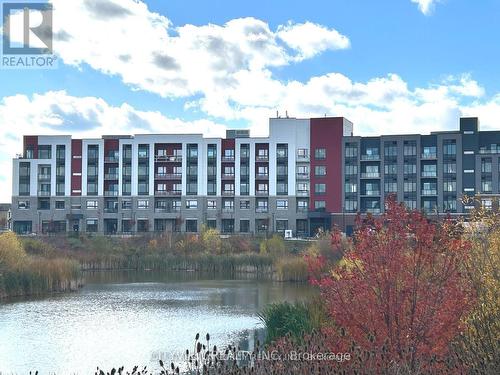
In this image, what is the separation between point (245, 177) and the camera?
8556 cm

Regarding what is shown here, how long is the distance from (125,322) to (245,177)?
5901cm

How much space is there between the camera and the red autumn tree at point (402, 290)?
1043cm

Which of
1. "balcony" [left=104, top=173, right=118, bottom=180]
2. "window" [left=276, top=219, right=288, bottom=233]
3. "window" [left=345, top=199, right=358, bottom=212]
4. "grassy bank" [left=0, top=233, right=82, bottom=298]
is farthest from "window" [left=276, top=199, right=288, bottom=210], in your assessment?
"grassy bank" [left=0, top=233, right=82, bottom=298]

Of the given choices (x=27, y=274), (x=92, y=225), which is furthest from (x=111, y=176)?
(x=27, y=274)

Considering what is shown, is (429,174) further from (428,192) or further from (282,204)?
(282,204)

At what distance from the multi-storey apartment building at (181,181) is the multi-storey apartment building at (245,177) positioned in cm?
14

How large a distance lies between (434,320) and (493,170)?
75142mm

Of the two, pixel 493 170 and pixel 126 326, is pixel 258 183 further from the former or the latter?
pixel 126 326

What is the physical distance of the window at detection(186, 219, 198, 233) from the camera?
86438 mm

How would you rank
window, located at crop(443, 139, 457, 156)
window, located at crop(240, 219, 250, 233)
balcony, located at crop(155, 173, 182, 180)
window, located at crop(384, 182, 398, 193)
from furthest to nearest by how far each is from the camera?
Result: balcony, located at crop(155, 173, 182, 180)
window, located at crop(240, 219, 250, 233)
window, located at crop(384, 182, 398, 193)
window, located at crop(443, 139, 457, 156)

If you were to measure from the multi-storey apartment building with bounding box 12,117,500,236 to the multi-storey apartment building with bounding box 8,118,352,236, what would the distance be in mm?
139

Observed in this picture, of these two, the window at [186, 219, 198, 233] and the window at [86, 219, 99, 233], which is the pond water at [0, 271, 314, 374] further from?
the window at [86, 219, 99, 233]

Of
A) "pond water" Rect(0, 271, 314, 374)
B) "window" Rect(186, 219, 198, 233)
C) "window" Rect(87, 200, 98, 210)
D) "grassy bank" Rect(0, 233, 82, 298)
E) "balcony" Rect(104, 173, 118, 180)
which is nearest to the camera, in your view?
"pond water" Rect(0, 271, 314, 374)

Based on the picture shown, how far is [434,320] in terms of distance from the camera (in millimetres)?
10430
